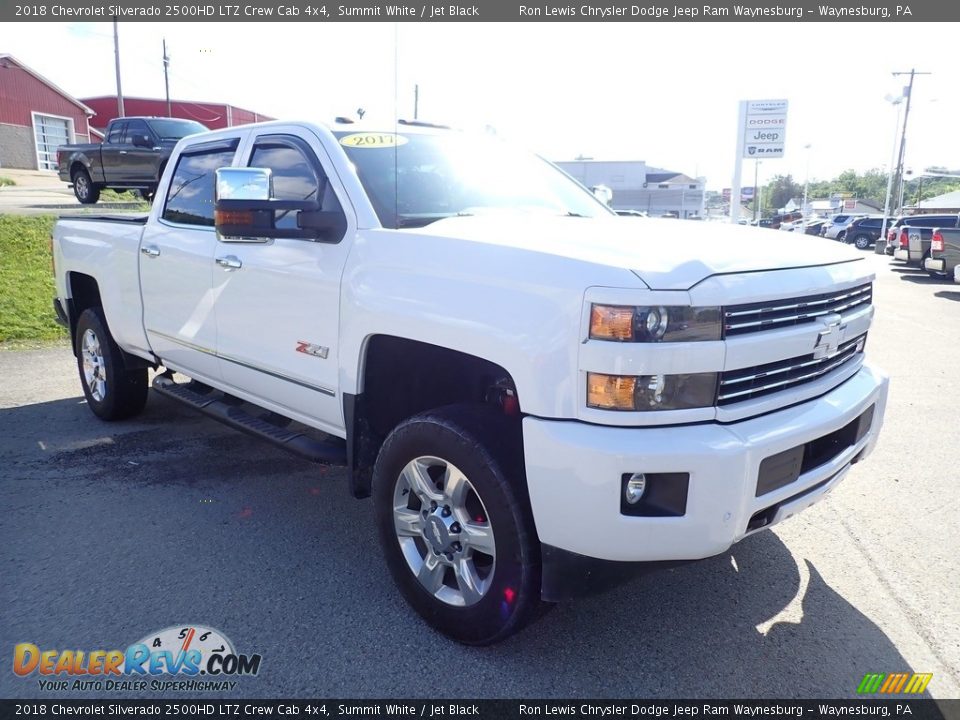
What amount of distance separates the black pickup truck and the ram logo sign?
55.6ft

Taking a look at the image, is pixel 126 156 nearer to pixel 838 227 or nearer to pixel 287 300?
pixel 287 300

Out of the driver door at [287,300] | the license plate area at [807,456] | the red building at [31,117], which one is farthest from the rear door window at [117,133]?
the red building at [31,117]

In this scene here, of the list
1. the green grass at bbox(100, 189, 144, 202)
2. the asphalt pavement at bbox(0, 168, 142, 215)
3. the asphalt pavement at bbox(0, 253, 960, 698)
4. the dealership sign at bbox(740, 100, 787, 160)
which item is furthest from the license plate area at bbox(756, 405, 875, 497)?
the green grass at bbox(100, 189, 144, 202)

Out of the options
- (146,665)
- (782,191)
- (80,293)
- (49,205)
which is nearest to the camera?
(146,665)

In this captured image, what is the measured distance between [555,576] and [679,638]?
794 millimetres

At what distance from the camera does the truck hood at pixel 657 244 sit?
7.65 feet

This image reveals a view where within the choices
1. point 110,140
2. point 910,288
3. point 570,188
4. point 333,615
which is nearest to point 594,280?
point 333,615

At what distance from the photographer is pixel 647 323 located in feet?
7.32

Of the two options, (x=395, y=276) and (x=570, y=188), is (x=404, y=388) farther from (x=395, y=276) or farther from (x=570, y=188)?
(x=570, y=188)

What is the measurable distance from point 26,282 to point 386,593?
9.25 metres

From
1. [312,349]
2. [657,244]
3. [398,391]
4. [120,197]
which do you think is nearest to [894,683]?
[657,244]

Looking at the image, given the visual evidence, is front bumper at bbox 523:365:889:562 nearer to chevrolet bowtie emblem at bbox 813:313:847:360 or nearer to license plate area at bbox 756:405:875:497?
license plate area at bbox 756:405:875:497

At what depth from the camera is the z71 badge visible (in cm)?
328

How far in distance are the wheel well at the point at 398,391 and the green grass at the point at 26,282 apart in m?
7.25
